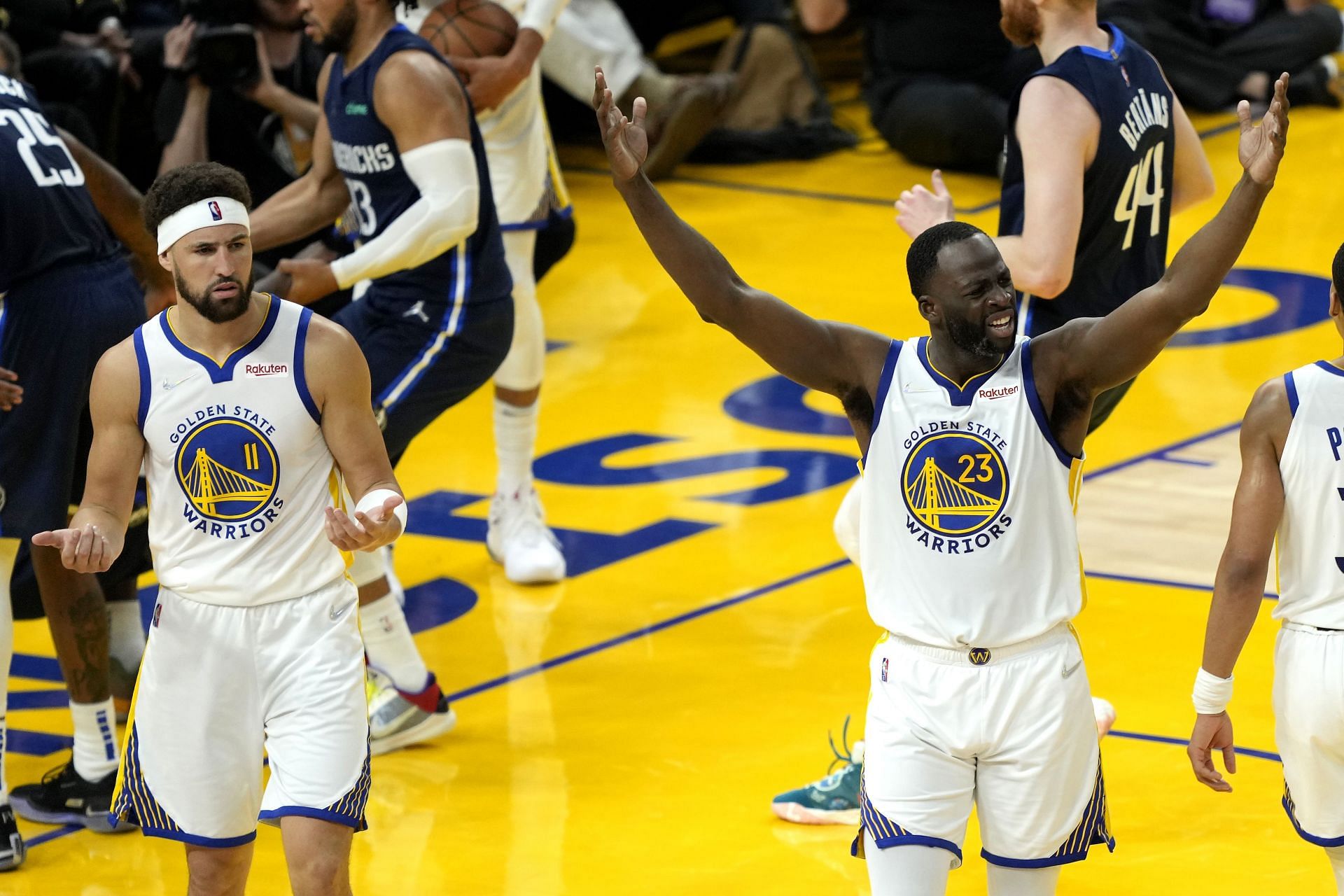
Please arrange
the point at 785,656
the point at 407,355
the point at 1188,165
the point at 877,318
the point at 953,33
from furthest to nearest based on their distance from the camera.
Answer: the point at 953,33 → the point at 877,318 → the point at 785,656 → the point at 407,355 → the point at 1188,165

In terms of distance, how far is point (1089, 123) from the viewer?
5.06m

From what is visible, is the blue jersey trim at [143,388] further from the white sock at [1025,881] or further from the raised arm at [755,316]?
the white sock at [1025,881]

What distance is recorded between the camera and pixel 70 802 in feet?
18.3

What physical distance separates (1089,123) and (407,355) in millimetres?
2226

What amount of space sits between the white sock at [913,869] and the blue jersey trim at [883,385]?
752 millimetres

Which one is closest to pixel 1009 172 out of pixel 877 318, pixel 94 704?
pixel 94 704

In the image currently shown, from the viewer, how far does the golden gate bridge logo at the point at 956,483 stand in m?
3.86

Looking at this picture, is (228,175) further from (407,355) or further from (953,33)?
(953,33)

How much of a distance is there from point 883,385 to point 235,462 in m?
1.35

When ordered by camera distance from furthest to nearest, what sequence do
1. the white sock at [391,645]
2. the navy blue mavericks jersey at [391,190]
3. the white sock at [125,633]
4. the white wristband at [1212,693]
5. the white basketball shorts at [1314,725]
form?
the white sock at [125,633] → the navy blue mavericks jersey at [391,190] → the white sock at [391,645] → the white wristband at [1212,693] → the white basketball shorts at [1314,725]

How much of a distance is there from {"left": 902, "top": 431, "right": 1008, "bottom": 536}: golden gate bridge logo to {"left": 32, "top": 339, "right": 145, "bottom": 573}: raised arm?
1.62 m

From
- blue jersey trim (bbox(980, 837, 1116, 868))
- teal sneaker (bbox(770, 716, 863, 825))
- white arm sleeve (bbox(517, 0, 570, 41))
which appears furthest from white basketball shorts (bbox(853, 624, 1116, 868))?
white arm sleeve (bbox(517, 0, 570, 41))

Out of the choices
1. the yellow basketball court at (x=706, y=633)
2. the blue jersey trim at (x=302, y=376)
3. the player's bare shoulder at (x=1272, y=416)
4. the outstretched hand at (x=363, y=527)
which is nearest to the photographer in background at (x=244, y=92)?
the yellow basketball court at (x=706, y=633)

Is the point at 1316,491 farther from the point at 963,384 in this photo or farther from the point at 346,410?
the point at 346,410
